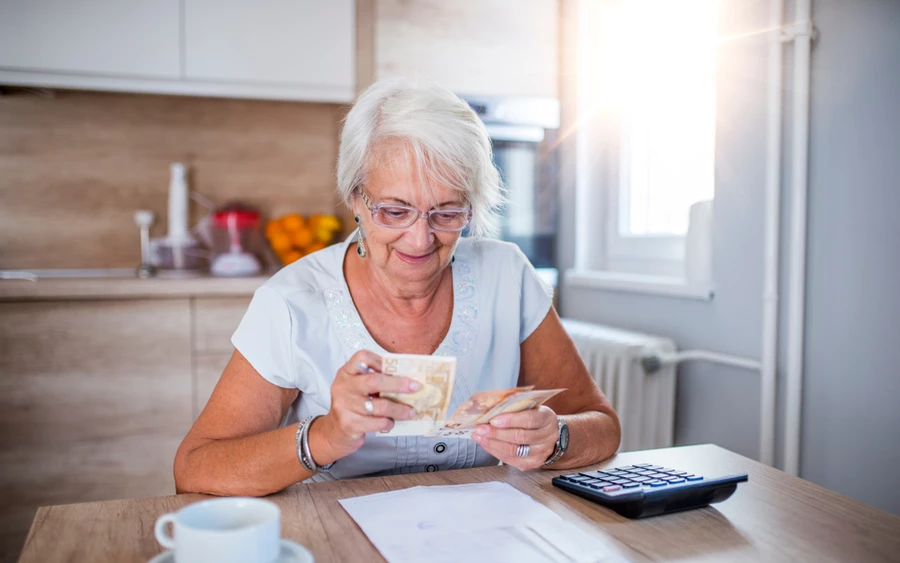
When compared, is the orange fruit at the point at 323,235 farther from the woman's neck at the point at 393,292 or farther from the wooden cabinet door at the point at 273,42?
the woman's neck at the point at 393,292

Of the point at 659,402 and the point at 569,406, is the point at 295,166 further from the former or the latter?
the point at 569,406

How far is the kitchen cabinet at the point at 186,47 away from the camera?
237cm

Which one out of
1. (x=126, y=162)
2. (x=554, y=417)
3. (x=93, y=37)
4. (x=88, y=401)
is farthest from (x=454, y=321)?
(x=126, y=162)

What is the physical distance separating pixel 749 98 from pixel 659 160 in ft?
1.83

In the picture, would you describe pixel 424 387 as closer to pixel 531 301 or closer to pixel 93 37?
pixel 531 301

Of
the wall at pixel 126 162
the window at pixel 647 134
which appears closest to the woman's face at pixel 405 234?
the window at pixel 647 134

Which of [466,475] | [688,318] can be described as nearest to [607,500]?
[466,475]

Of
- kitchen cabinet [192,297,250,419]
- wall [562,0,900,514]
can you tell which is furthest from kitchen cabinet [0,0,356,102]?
wall [562,0,900,514]

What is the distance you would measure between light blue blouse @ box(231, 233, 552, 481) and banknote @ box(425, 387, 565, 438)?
0.91 ft

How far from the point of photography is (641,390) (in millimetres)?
2152

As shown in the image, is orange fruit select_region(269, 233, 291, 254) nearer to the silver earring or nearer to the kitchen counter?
the kitchen counter

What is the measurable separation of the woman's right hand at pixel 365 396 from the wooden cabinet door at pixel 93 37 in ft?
6.41

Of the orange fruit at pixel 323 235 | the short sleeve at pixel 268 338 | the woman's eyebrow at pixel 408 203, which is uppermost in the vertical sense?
the woman's eyebrow at pixel 408 203

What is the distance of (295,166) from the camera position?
2.97 meters
